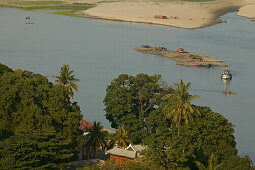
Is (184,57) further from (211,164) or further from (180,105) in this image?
(211,164)

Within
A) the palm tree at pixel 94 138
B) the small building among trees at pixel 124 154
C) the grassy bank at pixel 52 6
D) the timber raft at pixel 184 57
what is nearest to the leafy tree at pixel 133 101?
the palm tree at pixel 94 138

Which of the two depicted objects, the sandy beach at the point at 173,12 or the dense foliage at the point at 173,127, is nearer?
the dense foliage at the point at 173,127

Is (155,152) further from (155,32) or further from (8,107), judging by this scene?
(155,32)

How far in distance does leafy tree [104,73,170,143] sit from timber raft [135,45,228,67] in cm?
4316

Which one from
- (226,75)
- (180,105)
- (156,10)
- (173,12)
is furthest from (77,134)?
(156,10)

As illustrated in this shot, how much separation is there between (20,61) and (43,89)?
50.9 meters

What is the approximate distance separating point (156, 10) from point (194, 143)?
135975 mm

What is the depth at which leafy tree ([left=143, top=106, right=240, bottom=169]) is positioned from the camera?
34.6 metres

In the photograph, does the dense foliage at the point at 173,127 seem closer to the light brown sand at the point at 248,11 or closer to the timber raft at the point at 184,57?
the timber raft at the point at 184,57

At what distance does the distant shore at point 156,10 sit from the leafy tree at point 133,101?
96968mm

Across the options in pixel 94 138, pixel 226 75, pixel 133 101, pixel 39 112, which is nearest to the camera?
pixel 39 112

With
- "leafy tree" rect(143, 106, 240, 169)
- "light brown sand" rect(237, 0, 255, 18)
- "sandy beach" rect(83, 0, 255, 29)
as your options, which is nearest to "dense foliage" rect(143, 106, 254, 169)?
"leafy tree" rect(143, 106, 240, 169)

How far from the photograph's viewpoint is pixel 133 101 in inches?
1844

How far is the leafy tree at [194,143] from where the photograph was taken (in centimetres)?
3459
